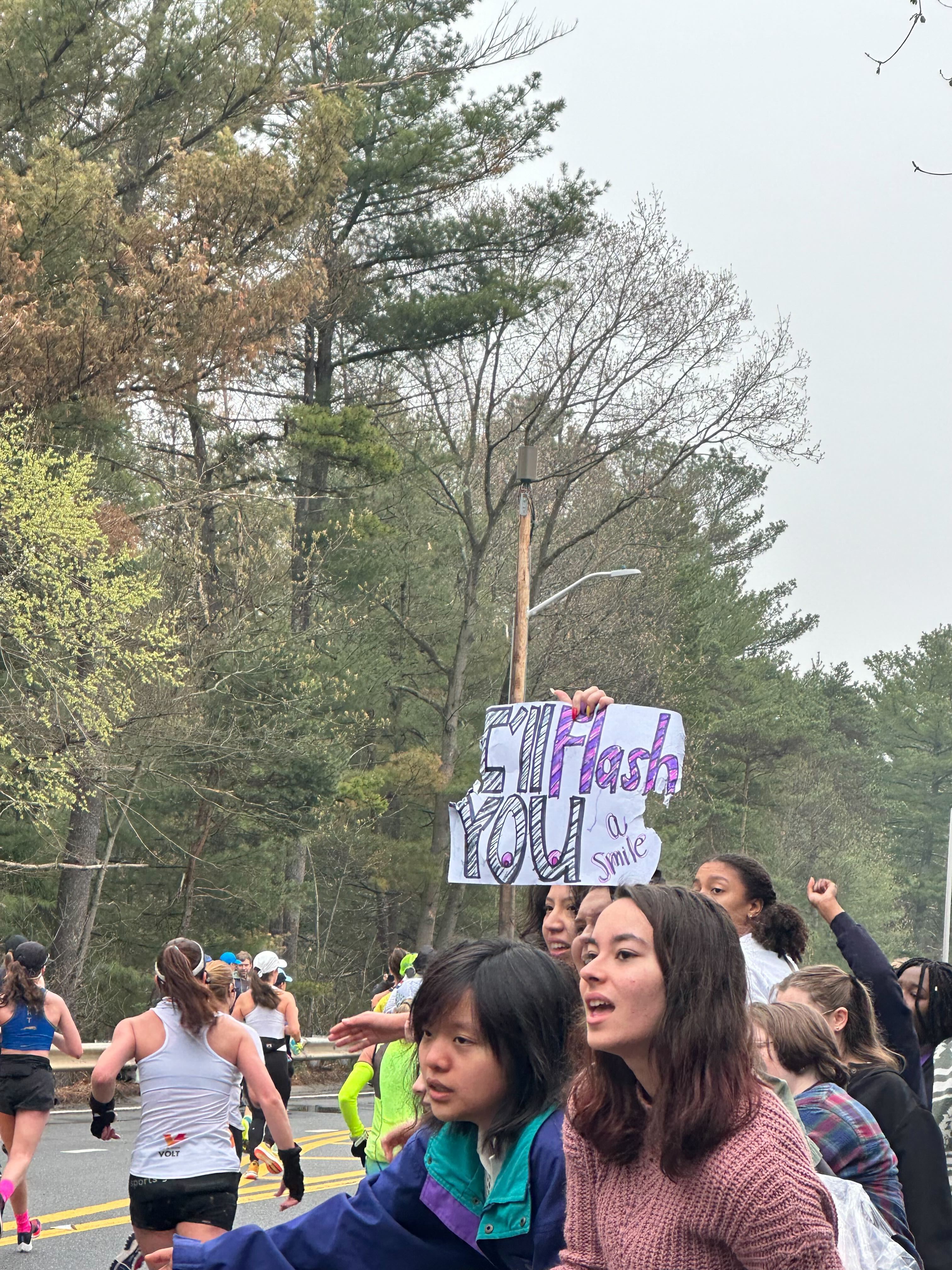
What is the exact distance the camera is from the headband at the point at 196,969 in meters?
5.82

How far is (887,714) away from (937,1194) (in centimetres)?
7932

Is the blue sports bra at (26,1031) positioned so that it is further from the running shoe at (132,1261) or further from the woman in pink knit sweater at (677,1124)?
the woman in pink knit sweater at (677,1124)

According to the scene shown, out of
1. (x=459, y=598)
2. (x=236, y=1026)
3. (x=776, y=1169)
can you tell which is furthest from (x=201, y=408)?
(x=776, y=1169)

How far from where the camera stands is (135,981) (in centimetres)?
2541

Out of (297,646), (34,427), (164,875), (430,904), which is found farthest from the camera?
(430,904)

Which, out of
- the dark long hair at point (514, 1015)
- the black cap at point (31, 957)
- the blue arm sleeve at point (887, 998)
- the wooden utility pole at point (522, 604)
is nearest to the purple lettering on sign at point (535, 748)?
the blue arm sleeve at point (887, 998)

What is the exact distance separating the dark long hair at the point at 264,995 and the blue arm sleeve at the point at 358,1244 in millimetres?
10604

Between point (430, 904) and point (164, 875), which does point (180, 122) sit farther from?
point (430, 904)

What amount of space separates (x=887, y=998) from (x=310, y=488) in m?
23.1

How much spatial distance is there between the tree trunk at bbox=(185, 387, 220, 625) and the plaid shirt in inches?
714

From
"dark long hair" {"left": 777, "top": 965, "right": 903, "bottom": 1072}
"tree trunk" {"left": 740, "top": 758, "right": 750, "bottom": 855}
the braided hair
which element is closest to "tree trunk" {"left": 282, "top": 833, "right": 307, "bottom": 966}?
the braided hair

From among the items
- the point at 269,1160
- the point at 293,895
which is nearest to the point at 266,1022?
the point at 269,1160

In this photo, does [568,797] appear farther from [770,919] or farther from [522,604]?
[522,604]

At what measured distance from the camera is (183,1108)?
579 centimetres
